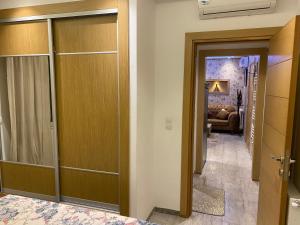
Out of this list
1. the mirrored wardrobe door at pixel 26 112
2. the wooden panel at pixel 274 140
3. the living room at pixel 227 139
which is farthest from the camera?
the living room at pixel 227 139

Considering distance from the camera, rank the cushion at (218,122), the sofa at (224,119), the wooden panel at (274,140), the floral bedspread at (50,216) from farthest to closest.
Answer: the cushion at (218,122)
the sofa at (224,119)
the wooden panel at (274,140)
the floral bedspread at (50,216)

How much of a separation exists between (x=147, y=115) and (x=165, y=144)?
0.44 m

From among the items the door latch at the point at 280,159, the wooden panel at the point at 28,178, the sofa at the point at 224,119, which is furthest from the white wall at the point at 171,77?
A: the sofa at the point at 224,119

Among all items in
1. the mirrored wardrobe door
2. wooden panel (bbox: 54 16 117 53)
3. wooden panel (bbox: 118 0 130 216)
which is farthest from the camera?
the mirrored wardrobe door

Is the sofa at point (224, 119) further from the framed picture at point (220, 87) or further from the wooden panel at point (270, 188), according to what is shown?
the wooden panel at point (270, 188)

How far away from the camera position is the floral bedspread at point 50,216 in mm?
1323

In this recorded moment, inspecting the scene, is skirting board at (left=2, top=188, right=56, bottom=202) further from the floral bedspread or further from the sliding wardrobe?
the floral bedspread

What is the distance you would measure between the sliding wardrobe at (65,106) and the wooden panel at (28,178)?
1 centimetres

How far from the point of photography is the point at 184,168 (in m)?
2.46

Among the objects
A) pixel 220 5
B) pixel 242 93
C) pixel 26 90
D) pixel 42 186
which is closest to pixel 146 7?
pixel 220 5

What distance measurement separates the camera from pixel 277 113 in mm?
1741

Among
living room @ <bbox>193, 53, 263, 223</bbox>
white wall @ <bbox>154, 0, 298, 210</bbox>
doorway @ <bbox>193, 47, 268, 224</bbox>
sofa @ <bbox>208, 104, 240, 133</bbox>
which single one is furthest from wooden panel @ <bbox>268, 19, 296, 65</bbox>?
sofa @ <bbox>208, 104, 240, 133</bbox>

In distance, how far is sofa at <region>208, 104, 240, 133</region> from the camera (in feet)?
22.9

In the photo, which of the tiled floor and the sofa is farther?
the sofa
